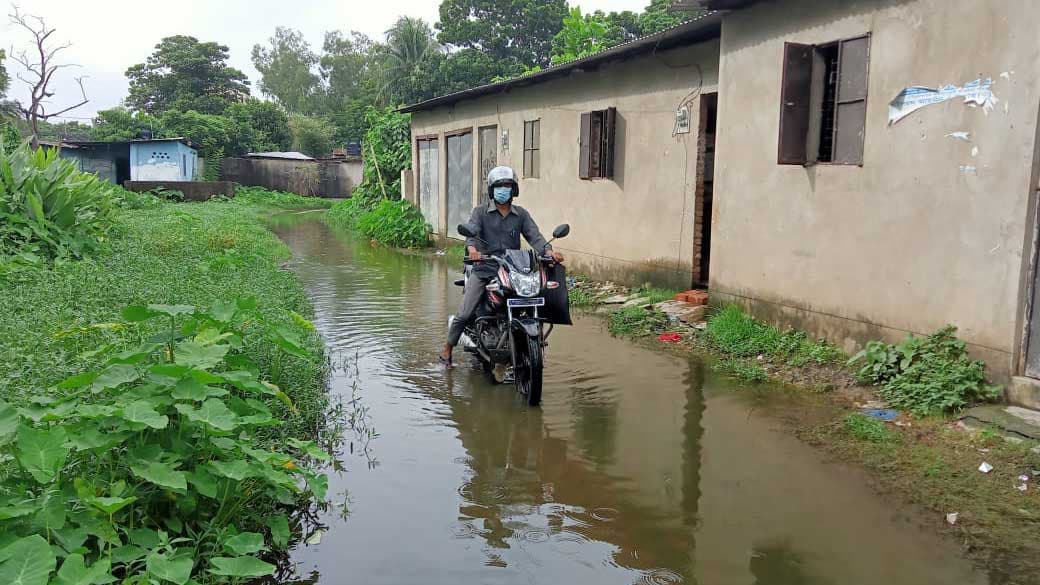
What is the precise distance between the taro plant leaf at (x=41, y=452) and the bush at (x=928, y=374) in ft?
17.4

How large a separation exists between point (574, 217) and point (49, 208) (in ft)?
24.7

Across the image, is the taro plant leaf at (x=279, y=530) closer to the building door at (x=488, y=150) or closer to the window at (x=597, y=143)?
the window at (x=597, y=143)

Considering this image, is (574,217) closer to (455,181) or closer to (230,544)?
(455,181)

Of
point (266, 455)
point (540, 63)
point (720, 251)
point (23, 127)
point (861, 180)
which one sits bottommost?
point (266, 455)

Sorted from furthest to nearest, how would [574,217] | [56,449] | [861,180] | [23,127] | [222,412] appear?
[23,127] → [574,217] → [861,180] → [222,412] → [56,449]

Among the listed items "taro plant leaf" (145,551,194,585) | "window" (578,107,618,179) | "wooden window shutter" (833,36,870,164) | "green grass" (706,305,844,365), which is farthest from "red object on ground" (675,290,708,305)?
"taro plant leaf" (145,551,194,585)

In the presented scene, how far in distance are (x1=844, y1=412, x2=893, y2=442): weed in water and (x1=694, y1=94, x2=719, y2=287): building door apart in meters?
4.29

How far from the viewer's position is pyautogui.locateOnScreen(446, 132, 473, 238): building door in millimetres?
17469

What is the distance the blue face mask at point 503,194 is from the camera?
6.71m

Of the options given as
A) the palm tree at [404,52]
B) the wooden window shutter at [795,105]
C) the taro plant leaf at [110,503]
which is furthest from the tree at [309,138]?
the taro plant leaf at [110,503]

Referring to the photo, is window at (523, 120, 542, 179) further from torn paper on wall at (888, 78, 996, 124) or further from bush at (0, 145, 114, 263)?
torn paper on wall at (888, 78, 996, 124)

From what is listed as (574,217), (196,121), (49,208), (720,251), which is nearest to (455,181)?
(574,217)

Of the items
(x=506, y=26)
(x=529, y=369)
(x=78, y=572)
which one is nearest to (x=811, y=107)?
(x=529, y=369)

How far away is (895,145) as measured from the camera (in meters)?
6.49
